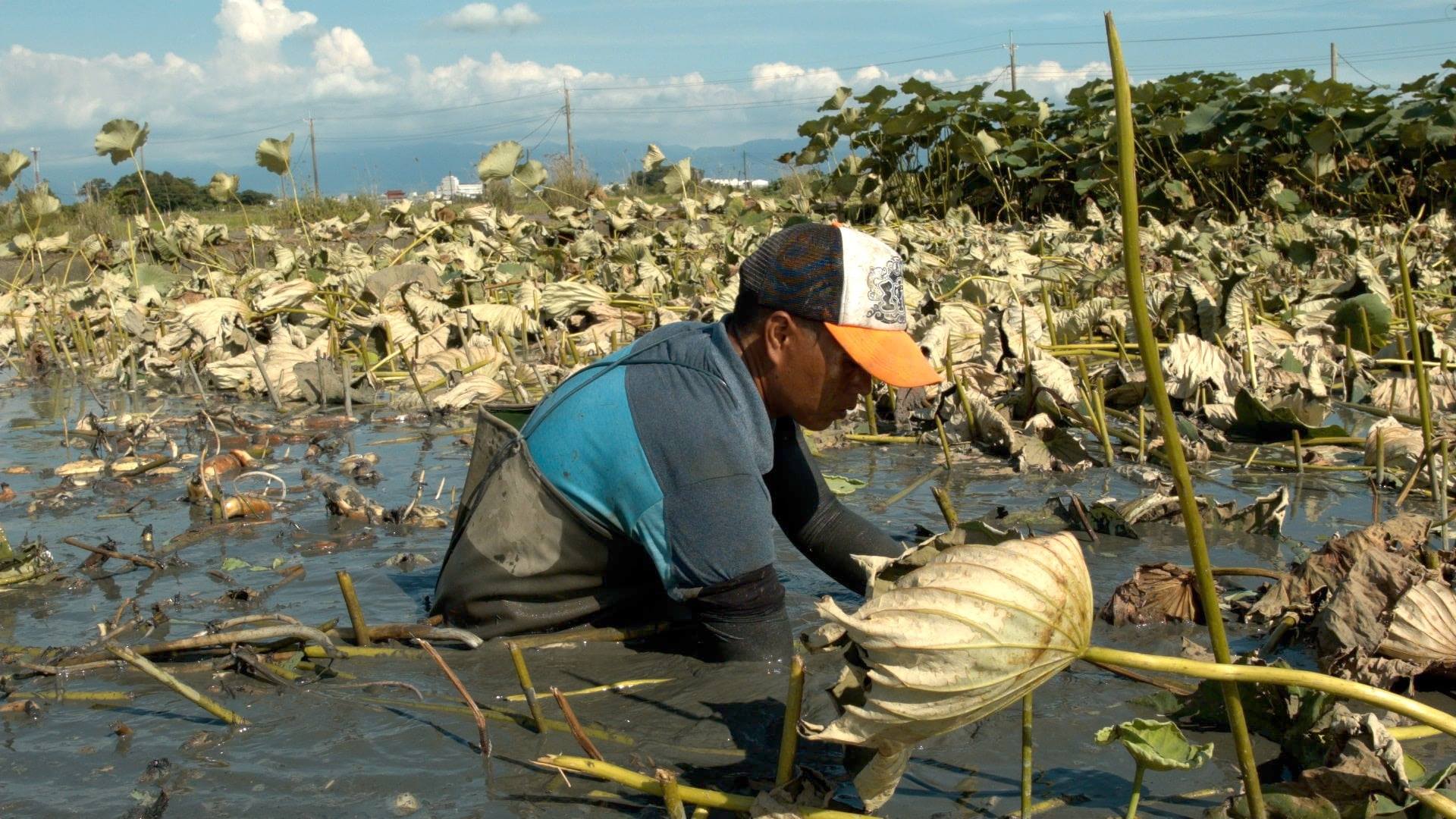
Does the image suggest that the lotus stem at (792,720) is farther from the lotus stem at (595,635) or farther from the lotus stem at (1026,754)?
the lotus stem at (595,635)

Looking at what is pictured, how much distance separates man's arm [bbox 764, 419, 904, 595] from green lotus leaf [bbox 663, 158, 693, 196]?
6979 mm

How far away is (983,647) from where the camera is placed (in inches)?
55.6

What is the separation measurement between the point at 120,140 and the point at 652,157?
3.66 m

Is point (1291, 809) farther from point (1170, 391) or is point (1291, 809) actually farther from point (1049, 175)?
point (1049, 175)

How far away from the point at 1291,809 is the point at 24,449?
16.4ft

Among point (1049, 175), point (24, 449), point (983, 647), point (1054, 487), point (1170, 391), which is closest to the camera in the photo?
point (983, 647)

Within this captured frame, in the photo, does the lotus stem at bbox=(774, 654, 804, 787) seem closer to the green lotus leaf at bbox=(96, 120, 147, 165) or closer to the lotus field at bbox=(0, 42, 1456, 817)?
the lotus field at bbox=(0, 42, 1456, 817)

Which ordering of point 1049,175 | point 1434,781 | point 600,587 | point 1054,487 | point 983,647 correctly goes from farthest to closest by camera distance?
point 1049,175 < point 1054,487 < point 600,587 < point 1434,781 < point 983,647

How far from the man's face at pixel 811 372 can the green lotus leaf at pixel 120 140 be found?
5.73m

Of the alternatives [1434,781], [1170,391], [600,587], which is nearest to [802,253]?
[600,587]

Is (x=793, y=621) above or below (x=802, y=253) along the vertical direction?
below

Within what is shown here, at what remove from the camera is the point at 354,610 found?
273 cm

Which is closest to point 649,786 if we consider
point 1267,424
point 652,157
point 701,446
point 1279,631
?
point 701,446

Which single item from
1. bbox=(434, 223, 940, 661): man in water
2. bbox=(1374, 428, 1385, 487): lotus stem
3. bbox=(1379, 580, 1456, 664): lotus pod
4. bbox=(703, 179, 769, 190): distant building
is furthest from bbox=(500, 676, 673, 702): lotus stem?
bbox=(703, 179, 769, 190): distant building
